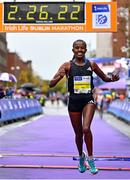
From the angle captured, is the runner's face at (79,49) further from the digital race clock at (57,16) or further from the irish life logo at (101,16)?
the irish life logo at (101,16)

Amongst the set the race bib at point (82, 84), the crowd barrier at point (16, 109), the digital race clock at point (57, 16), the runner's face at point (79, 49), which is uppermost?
the digital race clock at point (57, 16)

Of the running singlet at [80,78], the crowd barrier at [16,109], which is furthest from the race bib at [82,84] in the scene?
the crowd barrier at [16,109]

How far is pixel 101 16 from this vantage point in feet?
61.5

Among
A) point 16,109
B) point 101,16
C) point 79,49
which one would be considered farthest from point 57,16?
point 16,109

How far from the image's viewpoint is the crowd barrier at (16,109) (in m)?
26.2

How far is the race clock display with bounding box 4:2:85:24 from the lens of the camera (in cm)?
1825

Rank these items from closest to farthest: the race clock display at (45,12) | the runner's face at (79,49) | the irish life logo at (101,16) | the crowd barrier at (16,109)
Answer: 1. the runner's face at (79,49)
2. the race clock display at (45,12)
3. the irish life logo at (101,16)
4. the crowd barrier at (16,109)

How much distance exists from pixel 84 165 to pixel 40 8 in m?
10.2

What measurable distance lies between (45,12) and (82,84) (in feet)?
33.3

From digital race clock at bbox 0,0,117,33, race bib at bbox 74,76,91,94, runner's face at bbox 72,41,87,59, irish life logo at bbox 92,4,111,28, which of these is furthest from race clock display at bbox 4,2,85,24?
race bib at bbox 74,76,91,94

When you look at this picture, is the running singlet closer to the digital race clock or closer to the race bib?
the race bib

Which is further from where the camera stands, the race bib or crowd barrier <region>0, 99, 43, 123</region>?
crowd barrier <region>0, 99, 43, 123</region>

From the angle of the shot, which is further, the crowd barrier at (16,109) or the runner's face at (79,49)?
the crowd barrier at (16,109)

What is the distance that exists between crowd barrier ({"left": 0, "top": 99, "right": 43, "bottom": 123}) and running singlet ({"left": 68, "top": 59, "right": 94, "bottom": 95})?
16170 millimetres
